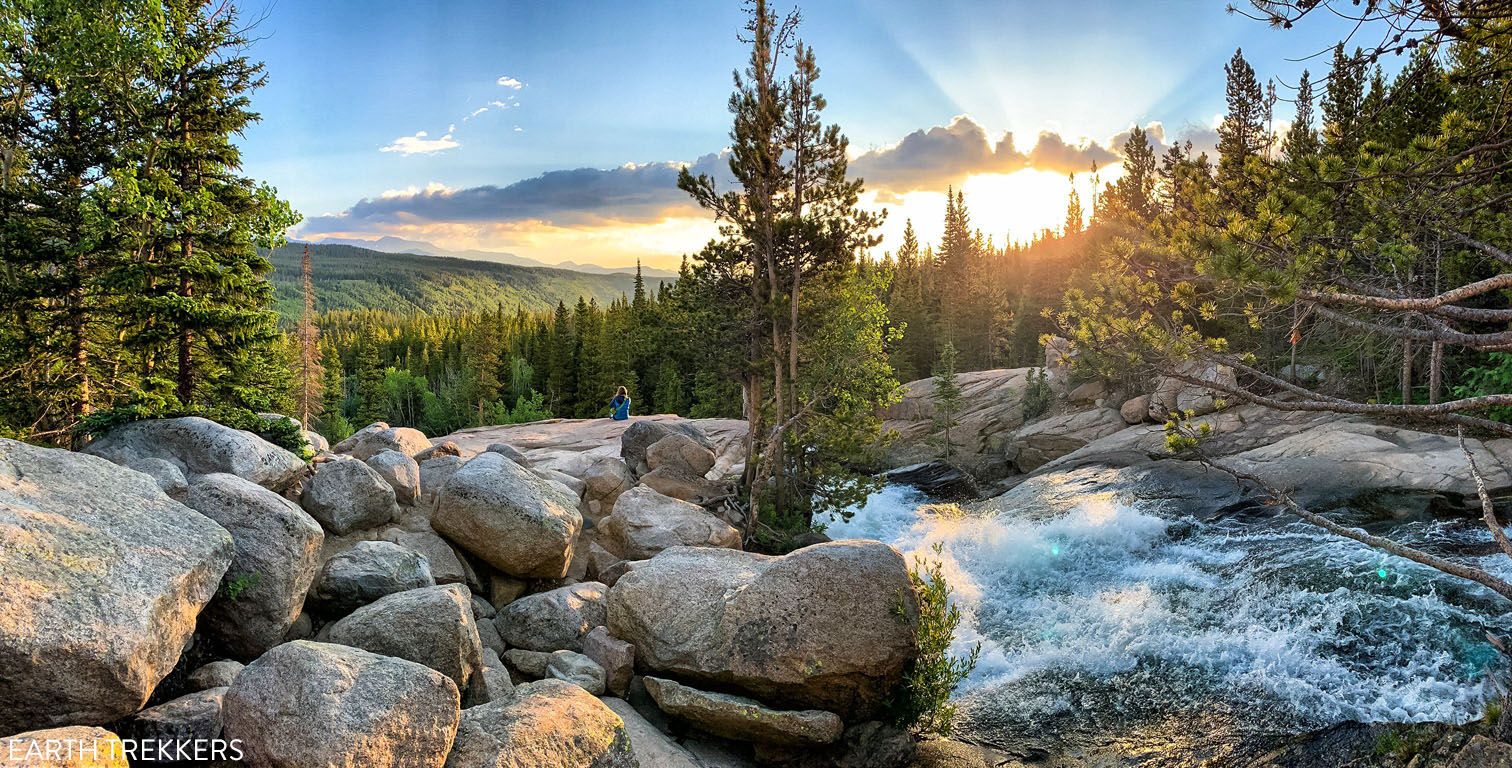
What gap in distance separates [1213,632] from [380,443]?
17.9m

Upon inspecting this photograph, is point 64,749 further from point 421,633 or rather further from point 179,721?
point 421,633

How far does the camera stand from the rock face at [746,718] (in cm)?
905

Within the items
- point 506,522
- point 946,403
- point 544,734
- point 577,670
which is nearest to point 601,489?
point 506,522

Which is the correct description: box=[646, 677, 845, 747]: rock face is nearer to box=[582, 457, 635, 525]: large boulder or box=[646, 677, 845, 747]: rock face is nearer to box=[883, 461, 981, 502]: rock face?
box=[582, 457, 635, 525]: large boulder

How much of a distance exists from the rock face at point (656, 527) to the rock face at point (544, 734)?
6.62m

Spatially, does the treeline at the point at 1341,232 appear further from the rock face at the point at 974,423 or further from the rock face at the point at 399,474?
the rock face at the point at 974,423

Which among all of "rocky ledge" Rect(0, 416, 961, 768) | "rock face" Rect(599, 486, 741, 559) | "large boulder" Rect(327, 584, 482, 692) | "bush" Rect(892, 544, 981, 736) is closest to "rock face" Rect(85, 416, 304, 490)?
"rocky ledge" Rect(0, 416, 961, 768)

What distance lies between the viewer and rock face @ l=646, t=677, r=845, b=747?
9055mm

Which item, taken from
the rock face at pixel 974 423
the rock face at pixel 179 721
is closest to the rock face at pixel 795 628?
the rock face at pixel 179 721

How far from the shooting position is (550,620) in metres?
10.5

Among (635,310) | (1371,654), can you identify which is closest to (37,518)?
(1371,654)

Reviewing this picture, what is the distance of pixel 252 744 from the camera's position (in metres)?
5.82

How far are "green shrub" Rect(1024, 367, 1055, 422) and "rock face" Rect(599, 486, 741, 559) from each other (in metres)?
29.1

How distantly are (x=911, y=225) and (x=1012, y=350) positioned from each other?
36108 mm
